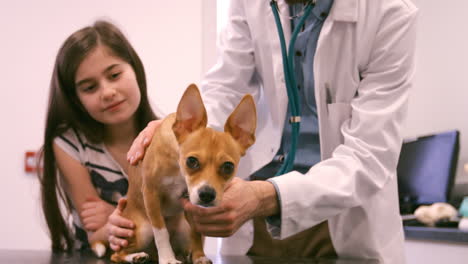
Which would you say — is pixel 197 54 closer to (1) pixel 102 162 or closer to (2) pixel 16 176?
(2) pixel 16 176

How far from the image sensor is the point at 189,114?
2.82ft

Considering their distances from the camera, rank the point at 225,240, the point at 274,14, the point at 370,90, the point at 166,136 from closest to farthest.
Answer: the point at 166,136
the point at 370,90
the point at 274,14
the point at 225,240

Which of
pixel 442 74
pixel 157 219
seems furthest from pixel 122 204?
pixel 442 74

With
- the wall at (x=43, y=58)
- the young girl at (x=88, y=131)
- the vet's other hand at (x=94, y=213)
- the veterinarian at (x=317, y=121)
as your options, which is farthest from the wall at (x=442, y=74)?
the vet's other hand at (x=94, y=213)

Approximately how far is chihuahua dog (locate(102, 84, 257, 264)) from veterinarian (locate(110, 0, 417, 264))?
2.4 inches

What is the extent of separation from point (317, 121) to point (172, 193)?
58cm

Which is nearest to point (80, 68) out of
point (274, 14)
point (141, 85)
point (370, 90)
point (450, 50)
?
point (141, 85)

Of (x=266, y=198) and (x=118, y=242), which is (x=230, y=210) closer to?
(x=266, y=198)

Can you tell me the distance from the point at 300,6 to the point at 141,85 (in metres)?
0.58

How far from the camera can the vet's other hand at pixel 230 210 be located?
0.88 meters

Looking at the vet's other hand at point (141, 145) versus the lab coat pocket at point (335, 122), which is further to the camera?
the lab coat pocket at point (335, 122)

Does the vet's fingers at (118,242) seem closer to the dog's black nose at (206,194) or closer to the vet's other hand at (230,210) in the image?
the vet's other hand at (230,210)

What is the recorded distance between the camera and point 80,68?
4.56ft

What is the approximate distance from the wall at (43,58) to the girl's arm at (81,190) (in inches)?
67.5
